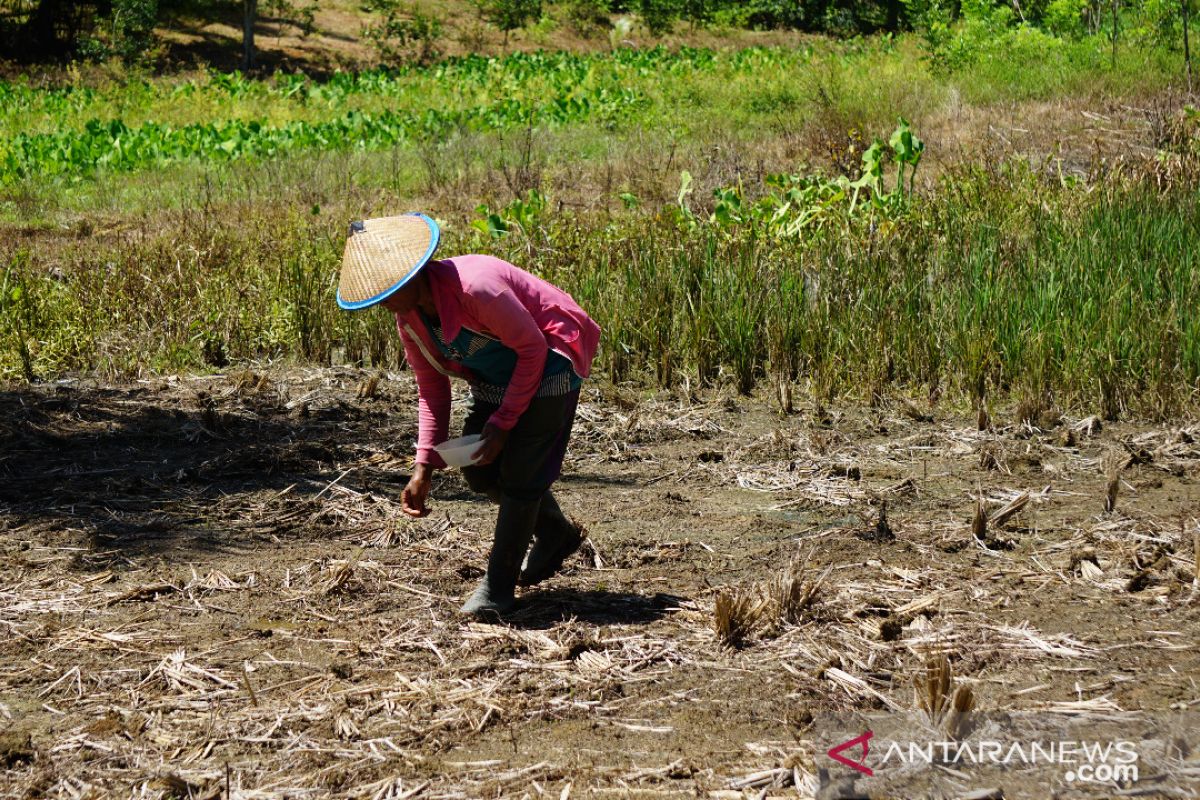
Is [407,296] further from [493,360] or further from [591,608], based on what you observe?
[591,608]

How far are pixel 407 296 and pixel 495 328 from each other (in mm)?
256

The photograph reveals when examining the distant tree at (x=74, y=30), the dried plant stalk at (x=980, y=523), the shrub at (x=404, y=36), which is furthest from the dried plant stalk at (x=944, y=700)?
the shrub at (x=404, y=36)

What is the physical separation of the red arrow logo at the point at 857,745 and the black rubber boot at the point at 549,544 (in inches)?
55.3

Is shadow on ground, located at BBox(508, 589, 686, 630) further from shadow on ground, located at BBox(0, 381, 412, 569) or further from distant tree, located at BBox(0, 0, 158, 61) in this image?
distant tree, located at BBox(0, 0, 158, 61)

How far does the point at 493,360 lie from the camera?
3.62 metres

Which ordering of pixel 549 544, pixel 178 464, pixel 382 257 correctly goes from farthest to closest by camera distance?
1. pixel 178 464
2. pixel 549 544
3. pixel 382 257

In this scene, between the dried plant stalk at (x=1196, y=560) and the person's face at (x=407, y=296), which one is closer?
the person's face at (x=407, y=296)

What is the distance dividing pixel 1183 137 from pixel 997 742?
8171 millimetres

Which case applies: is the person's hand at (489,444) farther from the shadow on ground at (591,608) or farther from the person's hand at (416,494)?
the shadow on ground at (591,608)

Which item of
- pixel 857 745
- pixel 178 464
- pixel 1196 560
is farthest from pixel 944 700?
pixel 178 464

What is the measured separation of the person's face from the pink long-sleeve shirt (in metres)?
0.04

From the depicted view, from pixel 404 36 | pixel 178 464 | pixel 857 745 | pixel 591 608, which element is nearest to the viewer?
pixel 857 745

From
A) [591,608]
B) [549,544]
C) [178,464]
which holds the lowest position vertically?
[178,464]

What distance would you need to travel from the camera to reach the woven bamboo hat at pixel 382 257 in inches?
128
